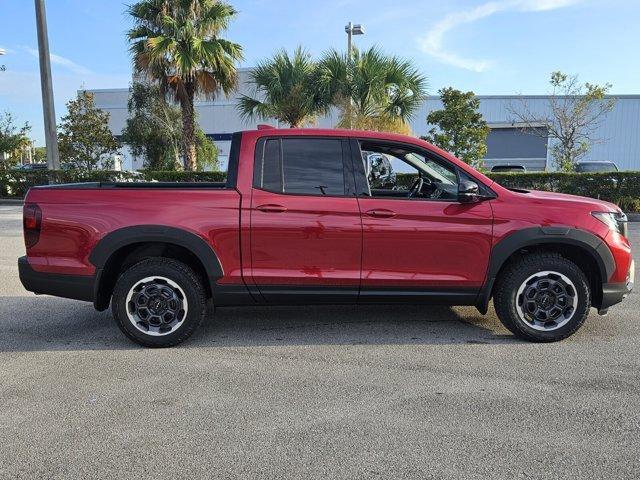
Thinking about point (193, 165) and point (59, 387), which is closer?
point (59, 387)

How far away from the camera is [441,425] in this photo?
3.08m

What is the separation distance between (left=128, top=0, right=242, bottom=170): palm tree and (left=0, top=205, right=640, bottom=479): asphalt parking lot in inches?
570

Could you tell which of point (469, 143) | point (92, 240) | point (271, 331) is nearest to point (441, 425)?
point (271, 331)

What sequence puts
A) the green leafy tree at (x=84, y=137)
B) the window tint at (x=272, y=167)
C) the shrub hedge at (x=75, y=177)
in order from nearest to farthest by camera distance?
the window tint at (x=272, y=167) < the shrub hedge at (x=75, y=177) < the green leafy tree at (x=84, y=137)

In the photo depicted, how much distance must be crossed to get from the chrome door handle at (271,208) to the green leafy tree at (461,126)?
41.3 feet

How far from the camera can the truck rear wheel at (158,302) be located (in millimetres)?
4316

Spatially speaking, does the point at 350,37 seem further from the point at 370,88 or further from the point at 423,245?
the point at 423,245

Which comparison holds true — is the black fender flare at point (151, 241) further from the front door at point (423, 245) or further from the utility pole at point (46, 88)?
the utility pole at point (46, 88)

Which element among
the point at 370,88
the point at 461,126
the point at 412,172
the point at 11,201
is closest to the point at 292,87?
the point at 370,88

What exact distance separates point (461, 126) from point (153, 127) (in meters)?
17.7

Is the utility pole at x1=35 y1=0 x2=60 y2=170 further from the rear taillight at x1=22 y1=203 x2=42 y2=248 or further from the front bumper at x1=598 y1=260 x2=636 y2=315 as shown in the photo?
the front bumper at x1=598 y1=260 x2=636 y2=315

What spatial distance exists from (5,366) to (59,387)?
745 mm

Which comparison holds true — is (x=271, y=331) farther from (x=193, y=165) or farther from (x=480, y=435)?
(x=193, y=165)

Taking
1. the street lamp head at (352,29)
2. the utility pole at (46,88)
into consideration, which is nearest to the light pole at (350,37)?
the street lamp head at (352,29)
